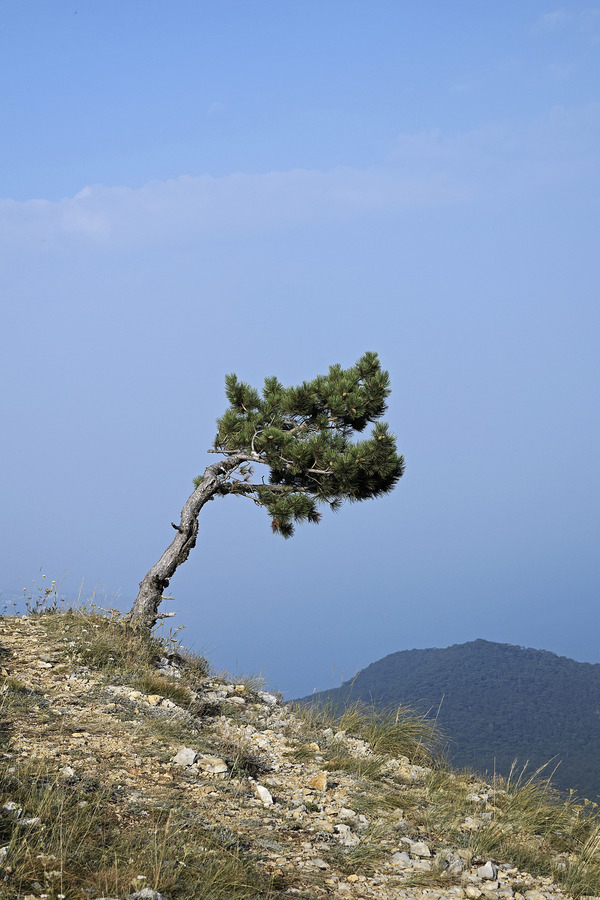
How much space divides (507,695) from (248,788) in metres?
46.3

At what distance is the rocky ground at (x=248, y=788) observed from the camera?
484cm

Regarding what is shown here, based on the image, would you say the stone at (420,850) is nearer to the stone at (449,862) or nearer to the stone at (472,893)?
the stone at (449,862)

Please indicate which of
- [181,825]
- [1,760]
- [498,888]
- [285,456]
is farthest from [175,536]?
[498,888]

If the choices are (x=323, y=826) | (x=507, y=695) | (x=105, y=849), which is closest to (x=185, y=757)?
(x=323, y=826)

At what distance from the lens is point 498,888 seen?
16.9 ft

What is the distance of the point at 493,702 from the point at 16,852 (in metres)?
46.2

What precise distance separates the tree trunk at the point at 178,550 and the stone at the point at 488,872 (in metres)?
7.22

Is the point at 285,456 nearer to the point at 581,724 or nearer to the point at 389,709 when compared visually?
the point at 389,709

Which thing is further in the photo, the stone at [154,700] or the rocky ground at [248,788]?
the stone at [154,700]

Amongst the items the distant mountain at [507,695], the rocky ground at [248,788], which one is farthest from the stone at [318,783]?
the distant mountain at [507,695]

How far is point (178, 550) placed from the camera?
12.1 m

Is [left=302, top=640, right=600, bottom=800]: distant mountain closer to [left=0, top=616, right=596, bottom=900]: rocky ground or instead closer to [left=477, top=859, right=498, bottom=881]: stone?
[left=0, top=616, right=596, bottom=900]: rocky ground

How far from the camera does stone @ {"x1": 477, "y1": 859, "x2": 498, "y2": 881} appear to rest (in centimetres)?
528

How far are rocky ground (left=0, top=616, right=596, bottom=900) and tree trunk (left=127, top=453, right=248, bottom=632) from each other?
2116 mm
